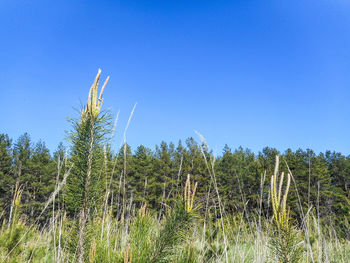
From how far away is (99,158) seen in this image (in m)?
1.09

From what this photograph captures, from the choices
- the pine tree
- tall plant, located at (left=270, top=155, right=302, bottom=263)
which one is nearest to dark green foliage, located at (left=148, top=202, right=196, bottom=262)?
tall plant, located at (left=270, top=155, right=302, bottom=263)

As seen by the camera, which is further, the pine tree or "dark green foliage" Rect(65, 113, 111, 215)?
the pine tree

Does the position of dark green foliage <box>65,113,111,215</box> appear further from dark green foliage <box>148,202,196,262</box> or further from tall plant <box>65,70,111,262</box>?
dark green foliage <box>148,202,196,262</box>

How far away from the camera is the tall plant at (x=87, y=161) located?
101cm

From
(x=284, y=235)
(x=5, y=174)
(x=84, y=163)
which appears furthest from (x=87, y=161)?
(x=5, y=174)

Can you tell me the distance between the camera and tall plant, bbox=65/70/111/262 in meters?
1.01

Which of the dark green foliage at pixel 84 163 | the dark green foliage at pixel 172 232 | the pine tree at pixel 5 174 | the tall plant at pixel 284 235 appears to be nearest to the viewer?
the tall plant at pixel 284 235

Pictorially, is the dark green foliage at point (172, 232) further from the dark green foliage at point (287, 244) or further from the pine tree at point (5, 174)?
the pine tree at point (5, 174)

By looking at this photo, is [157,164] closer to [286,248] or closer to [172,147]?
[172,147]

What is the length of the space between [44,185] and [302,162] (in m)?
47.1

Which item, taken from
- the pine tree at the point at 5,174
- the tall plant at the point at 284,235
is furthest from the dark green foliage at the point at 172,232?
the pine tree at the point at 5,174

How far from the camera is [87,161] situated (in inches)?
41.0

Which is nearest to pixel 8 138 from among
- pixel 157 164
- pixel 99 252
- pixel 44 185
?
pixel 44 185

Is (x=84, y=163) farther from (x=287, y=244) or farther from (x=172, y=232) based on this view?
(x=287, y=244)
